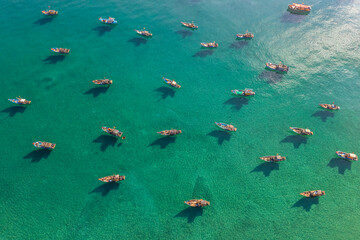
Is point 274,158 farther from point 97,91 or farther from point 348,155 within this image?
point 97,91

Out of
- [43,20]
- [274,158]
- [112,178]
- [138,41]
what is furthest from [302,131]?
[43,20]

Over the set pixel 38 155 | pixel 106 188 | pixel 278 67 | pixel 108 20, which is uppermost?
pixel 108 20

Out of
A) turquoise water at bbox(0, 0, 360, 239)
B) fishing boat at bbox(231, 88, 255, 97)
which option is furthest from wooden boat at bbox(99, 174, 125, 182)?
fishing boat at bbox(231, 88, 255, 97)

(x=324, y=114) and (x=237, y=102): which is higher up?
(x=237, y=102)

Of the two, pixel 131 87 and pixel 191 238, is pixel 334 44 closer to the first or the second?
pixel 131 87

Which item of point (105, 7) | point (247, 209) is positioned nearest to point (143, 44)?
point (105, 7)

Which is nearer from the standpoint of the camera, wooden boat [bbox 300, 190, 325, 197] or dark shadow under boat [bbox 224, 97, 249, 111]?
wooden boat [bbox 300, 190, 325, 197]

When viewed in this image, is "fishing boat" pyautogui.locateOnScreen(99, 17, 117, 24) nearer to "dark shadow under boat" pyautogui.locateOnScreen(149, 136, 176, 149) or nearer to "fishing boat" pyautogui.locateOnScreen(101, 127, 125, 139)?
"fishing boat" pyautogui.locateOnScreen(101, 127, 125, 139)
